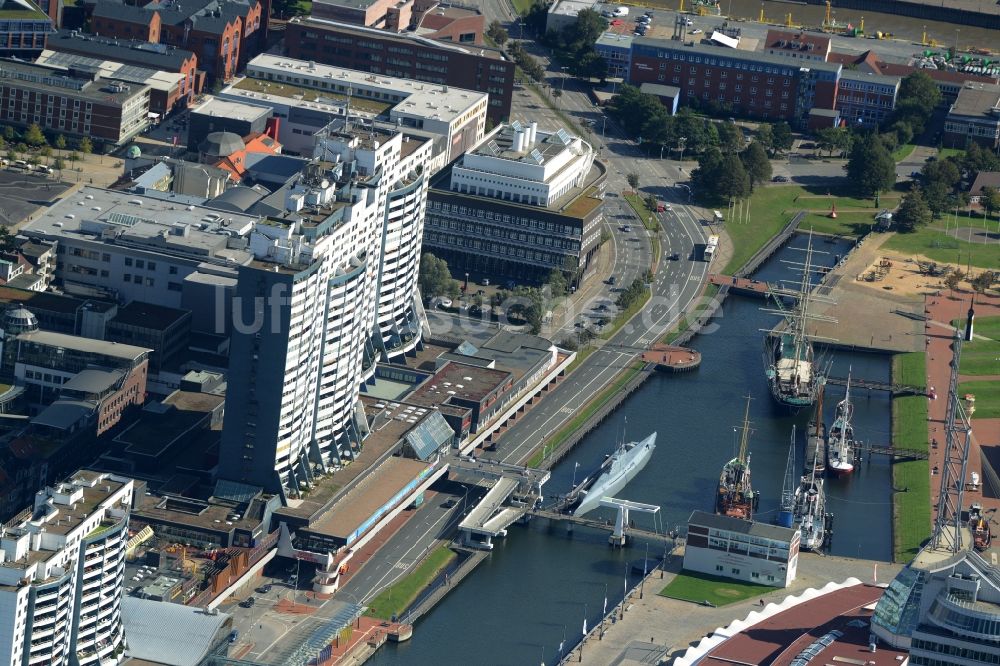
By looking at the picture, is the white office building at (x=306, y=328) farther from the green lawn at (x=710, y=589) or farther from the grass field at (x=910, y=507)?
the grass field at (x=910, y=507)

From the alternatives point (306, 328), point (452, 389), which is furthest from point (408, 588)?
point (452, 389)

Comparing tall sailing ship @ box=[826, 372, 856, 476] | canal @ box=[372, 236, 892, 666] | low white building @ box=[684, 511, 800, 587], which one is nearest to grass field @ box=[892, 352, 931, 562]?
canal @ box=[372, 236, 892, 666]

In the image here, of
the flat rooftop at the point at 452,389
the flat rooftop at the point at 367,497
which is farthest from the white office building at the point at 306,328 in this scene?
the flat rooftop at the point at 452,389

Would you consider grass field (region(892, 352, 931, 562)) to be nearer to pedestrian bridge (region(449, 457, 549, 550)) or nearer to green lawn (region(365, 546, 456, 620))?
pedestrian bridge (region(449, 457, 549, 550))

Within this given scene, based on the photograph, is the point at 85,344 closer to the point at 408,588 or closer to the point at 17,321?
the point at 17,321

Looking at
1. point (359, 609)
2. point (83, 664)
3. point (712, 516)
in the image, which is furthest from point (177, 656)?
point (712, 516)
